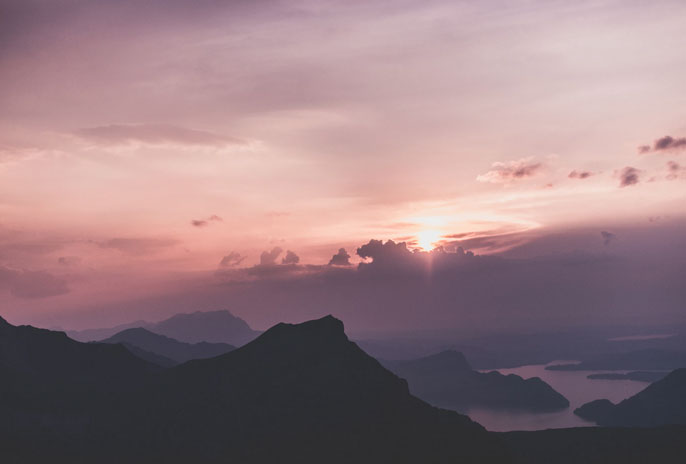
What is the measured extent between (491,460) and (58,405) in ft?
456

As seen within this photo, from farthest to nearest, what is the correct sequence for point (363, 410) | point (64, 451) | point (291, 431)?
point (363, 410), point (291, 431), point (64, 451)

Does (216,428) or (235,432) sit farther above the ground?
(216,428)

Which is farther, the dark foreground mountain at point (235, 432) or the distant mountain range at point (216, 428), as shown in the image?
the dark foreground mountain at point (235, 432)

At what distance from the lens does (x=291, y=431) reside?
604 feet

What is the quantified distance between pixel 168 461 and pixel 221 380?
108 feet

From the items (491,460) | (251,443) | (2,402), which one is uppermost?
(2,402)

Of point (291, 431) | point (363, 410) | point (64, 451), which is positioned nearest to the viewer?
point (64, 451)

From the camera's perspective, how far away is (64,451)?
171875mm

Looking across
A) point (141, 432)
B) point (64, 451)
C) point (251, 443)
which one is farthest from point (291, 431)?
point (64, 451)

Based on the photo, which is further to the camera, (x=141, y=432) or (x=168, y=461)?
(x=141, y=432)

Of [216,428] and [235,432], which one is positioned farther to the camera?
[216,428]

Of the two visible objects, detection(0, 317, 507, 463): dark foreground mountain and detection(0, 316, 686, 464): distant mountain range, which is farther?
detection(0, 317, 507, 463): dark foreground mountain

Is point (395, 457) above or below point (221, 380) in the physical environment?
below

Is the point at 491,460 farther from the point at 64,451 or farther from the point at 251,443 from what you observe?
the point at 64,451
